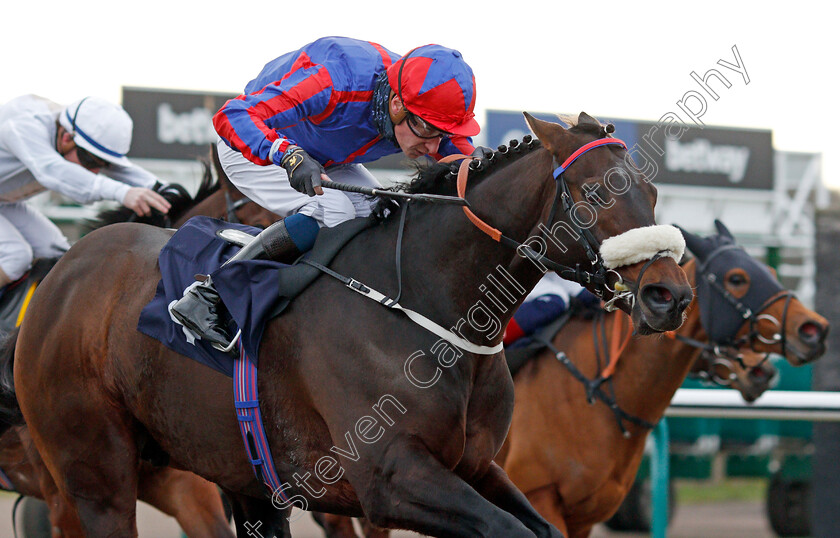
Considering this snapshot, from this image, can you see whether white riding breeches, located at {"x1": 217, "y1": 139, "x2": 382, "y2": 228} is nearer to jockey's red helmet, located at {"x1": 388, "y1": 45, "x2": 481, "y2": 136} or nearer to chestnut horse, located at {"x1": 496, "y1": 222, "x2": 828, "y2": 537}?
jockey's red helmet, located at {"x1": 388, "y1": 45, "x2": 481, "y2": 136}

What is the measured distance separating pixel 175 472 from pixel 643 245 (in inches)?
106

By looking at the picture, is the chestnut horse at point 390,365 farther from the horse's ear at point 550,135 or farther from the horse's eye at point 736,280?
the horse's eye at point 736,280

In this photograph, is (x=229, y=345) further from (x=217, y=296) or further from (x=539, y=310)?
(x=539, y=310)

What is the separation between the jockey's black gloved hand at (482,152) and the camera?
9.88 feet

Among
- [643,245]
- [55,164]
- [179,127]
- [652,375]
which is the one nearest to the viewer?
[643,245]

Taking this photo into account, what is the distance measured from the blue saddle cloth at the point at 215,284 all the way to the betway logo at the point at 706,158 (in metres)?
9.57

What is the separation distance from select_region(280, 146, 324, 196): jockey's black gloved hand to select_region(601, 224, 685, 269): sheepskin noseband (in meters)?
0.89

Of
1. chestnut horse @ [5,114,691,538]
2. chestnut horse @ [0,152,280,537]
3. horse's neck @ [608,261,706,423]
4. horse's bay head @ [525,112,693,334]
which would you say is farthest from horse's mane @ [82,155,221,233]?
horse's bay head @ [525,112,693,334]

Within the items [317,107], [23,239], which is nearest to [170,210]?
[23,239]

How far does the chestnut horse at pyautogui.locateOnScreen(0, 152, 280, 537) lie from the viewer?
13.8 ft

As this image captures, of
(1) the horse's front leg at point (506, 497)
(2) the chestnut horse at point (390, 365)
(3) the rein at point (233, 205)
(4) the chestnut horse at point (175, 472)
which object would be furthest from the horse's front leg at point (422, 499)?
(3) the rein at point (233, 205)

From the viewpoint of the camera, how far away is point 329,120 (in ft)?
10.6

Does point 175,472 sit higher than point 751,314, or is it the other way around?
point 751,314

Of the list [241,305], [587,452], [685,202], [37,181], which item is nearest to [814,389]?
[587,452]
